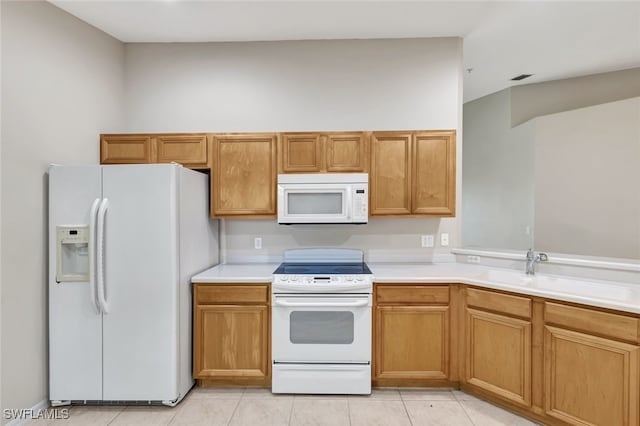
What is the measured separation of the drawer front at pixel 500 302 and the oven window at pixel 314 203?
49.2 inches

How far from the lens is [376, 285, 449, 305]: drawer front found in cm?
254

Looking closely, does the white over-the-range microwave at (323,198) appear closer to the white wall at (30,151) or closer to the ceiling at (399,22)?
the ceiling at (399,22)

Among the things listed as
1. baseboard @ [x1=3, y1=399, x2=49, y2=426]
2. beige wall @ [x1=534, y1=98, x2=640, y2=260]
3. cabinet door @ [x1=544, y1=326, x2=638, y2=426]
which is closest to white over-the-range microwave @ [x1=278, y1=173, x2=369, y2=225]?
cabinet door @ [x1=544, y1=326, x2=638, y2=426]

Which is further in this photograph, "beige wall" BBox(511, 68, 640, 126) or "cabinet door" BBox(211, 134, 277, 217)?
"beige wall" BBox(511, 68, 640, 126)

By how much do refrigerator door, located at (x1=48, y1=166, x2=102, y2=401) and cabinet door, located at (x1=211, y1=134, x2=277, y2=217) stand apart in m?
0.91

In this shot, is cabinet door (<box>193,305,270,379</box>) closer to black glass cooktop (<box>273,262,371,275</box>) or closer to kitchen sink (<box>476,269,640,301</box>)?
black glass cooktop (<box>273,262,371,275</box>)

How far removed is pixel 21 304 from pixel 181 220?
116 cm

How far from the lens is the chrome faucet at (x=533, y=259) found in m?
2.57

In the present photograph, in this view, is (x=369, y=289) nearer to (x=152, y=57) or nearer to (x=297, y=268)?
(x=297, y=268)

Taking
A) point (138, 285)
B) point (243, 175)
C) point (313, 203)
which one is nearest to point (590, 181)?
point (313, 203)

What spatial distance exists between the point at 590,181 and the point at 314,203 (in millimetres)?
3518

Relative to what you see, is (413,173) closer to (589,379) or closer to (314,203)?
(314,203)

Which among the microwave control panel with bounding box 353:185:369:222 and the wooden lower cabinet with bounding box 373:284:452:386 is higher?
the microwave control panel with bounding box 353:185:369:222

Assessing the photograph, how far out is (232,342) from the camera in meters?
2.57
